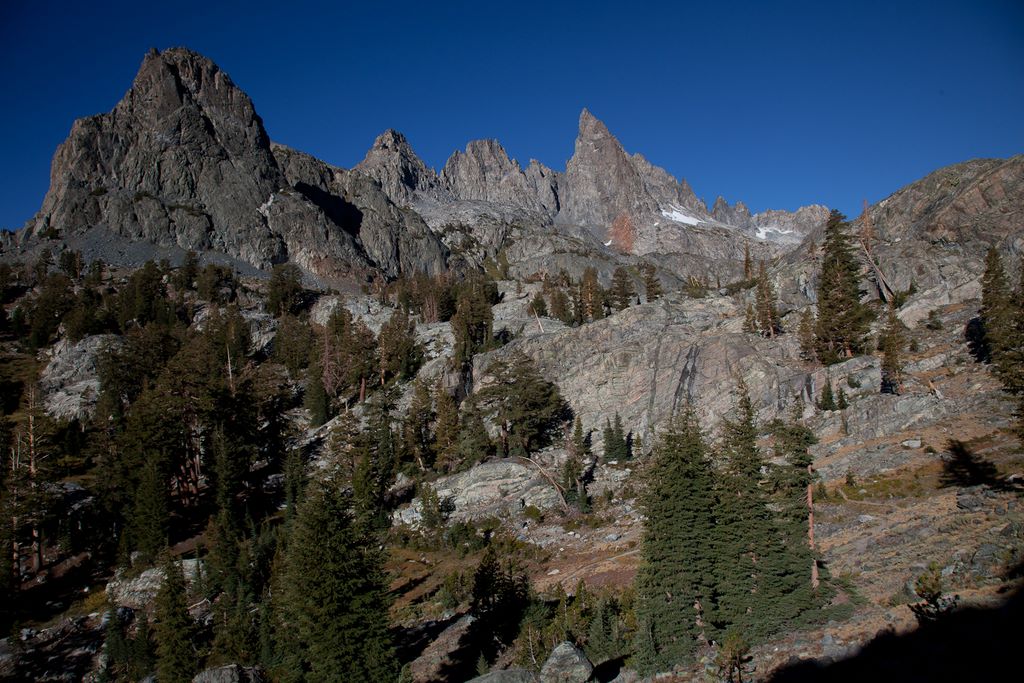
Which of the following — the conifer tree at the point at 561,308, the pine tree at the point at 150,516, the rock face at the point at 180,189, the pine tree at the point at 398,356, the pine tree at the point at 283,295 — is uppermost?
the rock face at the point at 180,189

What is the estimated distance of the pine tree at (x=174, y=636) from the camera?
118ft

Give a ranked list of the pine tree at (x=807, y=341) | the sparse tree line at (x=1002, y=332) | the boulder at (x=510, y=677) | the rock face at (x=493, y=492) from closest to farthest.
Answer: the boulder at (x=510, y=677) < the sparse tree line at (x=1002, y=332) < the rock face at (x=493, y=492) < the pine tree at (x=807, y=341)

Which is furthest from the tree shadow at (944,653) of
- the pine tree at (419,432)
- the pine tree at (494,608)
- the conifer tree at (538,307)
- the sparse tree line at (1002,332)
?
the conifer tree at (538,307)

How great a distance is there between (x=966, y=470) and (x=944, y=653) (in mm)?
28114

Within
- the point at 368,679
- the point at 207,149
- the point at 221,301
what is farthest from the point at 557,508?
the point at 207,149

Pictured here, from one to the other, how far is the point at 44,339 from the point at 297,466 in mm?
79866

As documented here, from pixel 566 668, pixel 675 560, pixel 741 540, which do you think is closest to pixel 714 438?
pixel 741 540

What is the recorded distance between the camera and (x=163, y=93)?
187000 mm

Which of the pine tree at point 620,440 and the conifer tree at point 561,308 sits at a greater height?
the conifer tree at point 561,308

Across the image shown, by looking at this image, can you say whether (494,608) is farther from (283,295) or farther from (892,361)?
(283,295)

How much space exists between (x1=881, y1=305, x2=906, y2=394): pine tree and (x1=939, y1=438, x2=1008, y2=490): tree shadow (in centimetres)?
1545

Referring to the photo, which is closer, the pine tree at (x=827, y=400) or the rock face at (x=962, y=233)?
the pine tree at (x=827, y=400)

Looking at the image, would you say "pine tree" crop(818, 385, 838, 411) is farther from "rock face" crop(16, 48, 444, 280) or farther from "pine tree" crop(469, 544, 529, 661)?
"rock face" crop(16, 48, 444, 280)

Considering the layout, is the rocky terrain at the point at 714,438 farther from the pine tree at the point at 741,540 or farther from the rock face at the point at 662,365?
the pine tree at the point at 741,540
